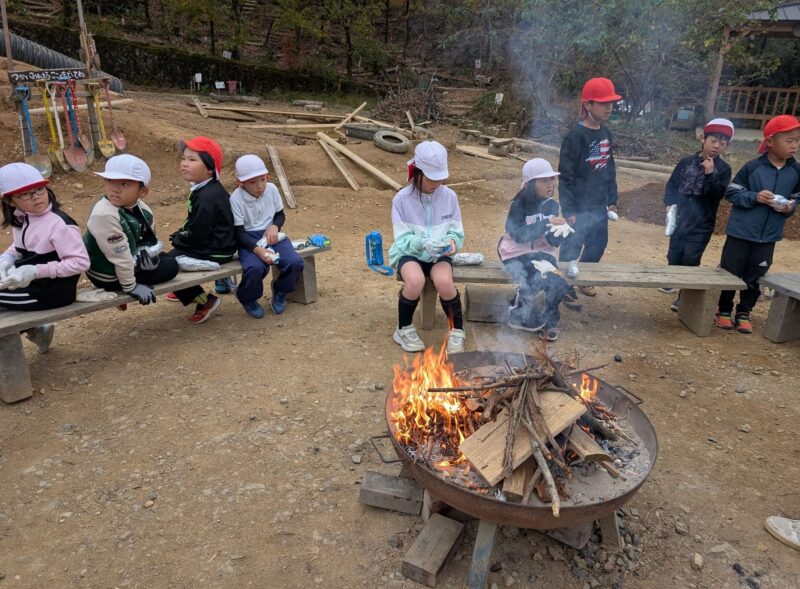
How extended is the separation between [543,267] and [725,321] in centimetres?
180

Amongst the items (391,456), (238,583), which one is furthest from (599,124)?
(238,583)

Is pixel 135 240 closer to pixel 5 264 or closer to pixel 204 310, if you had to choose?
pixel 5 264

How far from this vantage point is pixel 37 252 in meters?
3.53

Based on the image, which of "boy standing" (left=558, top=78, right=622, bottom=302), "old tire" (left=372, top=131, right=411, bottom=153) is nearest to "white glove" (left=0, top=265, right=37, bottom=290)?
"boy standing" (left=558, top=78, right=622, bottom=302)

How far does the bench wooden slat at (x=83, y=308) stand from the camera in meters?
3.41

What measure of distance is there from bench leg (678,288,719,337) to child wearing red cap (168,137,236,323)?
389 cm

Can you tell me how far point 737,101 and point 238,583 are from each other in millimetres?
15736

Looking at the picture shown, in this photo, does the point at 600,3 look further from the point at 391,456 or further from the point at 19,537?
the point at 19,537

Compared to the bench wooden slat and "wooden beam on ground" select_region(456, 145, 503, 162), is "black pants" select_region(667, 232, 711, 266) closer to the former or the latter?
the bench wooden slat

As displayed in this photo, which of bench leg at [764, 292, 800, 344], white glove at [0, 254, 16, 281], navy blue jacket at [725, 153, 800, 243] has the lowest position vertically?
bench leg at [764, 292, 800, 344]

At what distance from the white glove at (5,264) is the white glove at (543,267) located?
3602mm

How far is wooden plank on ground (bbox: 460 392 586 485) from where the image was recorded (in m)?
2.23

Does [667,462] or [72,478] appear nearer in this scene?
[72,478]

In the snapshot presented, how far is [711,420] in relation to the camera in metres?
3.60
